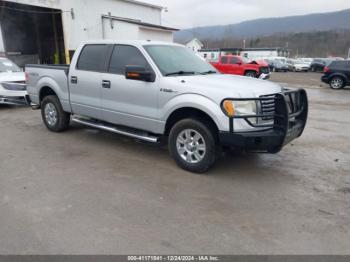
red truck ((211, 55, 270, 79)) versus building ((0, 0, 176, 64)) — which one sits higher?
building ((0, 0, 176, 64))

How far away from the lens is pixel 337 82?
56.3 ft

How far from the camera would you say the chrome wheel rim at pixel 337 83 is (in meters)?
17.1

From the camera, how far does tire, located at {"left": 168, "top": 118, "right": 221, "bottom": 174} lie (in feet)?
14.3

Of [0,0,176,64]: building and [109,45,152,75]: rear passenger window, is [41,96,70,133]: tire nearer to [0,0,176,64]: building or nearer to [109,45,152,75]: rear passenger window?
[109,45,152,75]: rear passenger window

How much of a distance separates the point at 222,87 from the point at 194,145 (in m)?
0.96

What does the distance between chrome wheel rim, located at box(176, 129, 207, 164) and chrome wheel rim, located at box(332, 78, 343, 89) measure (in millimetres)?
15698

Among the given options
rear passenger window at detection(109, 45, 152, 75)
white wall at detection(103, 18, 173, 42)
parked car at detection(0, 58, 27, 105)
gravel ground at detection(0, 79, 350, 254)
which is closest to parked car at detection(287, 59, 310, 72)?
white wall at detection(103, 18, 173, 42)

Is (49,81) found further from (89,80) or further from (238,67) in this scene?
(238,67)

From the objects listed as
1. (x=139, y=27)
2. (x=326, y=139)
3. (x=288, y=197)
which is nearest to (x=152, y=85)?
(x=288, y=197)

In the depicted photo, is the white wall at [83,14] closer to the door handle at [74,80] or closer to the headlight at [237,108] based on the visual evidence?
the door handle at [74,80]

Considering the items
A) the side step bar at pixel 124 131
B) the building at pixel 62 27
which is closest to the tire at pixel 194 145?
the side step bar at pixel 124 131

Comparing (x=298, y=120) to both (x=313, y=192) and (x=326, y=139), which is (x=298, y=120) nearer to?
(x=313, y=192)

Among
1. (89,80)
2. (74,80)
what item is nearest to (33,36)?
(74,80)

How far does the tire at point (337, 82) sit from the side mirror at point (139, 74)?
15.8 m
